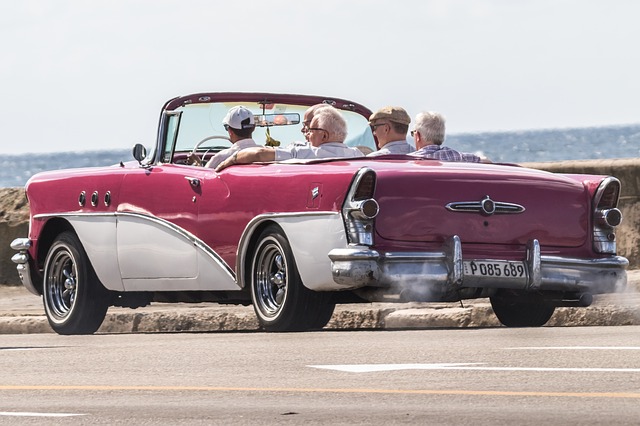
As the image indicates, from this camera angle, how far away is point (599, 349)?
912 centimetres

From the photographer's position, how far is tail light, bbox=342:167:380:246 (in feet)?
34.6

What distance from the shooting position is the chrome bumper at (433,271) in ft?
34.7

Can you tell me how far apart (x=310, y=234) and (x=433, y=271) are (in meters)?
0.76

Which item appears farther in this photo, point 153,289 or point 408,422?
point 153,289

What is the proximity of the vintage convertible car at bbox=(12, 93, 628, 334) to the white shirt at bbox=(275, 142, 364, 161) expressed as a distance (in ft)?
0.97

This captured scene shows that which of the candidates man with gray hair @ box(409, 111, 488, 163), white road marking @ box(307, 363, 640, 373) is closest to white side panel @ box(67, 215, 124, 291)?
man with gray hair @ box(409, 111, 488, 163)

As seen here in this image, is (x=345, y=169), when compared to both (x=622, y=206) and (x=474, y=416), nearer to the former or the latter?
(x=474, y=416)

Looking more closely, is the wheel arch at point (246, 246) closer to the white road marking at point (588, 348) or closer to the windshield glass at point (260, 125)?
the windshield glass at point (260, 125)

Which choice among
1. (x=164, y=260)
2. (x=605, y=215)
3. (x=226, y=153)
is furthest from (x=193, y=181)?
(x=605, y=215)

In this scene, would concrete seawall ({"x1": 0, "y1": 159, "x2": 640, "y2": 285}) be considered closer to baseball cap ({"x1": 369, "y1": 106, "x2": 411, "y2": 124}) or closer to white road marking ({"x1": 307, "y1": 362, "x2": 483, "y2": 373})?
baseball cap ({"x1": 369, "y1": 106, "x2": 411, "y2": 124})

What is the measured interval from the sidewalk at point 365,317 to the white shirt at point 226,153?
177 cm

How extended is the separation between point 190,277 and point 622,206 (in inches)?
212

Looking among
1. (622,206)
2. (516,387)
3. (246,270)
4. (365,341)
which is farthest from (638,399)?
(622,206)

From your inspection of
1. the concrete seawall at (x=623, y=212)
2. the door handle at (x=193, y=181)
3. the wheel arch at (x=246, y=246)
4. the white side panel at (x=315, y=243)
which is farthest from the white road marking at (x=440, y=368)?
the concrete seawall at (x=623, y=212)
